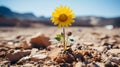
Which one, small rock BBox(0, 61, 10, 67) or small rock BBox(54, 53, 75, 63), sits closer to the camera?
small rock BBox(54, 53, 75, 63)

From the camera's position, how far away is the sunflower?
170 inches

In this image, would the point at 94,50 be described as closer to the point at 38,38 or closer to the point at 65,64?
the point at 65,64

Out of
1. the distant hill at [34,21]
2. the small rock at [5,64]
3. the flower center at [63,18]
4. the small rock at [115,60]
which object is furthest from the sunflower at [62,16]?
the distant hill at [34,21]

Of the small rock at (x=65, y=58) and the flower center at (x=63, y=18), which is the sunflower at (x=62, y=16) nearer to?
the flower center at (x=63, y=18)

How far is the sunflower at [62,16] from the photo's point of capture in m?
4.32

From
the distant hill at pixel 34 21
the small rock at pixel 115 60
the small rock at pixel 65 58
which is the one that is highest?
the small rock at pixel 65 58

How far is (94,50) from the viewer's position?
4918mm

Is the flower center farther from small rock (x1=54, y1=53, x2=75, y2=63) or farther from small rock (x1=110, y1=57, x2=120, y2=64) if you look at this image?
small rock (x1=110, y1=57, x2=120, y2=64)

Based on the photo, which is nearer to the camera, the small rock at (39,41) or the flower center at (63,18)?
the flower center at (63,18)

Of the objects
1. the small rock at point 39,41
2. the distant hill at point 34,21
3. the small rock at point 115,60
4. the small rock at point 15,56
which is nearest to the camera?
the small rock at point 115,60

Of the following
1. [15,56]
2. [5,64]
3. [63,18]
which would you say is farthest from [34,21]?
[63,18]

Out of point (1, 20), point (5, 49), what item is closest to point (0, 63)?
point (5, 49)

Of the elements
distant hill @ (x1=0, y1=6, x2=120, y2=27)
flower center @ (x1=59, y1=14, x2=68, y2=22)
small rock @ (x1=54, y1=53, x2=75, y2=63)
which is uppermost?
flower center @ (x1=59, y1=14, x2=68, y2=22)

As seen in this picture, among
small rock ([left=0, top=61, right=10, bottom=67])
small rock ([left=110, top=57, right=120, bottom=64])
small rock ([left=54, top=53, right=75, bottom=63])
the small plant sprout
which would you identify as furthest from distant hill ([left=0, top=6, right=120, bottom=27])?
small rock ([left=110, top=57, right=120, bottom=64])
